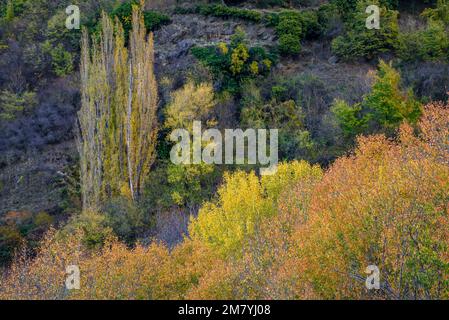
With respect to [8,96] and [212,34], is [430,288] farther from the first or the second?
[8,96]

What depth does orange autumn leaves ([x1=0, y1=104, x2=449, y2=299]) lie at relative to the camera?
12.3 meters

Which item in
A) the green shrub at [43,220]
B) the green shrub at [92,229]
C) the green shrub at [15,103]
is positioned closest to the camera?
the green shrub at [92,229]

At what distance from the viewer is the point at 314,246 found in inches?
551

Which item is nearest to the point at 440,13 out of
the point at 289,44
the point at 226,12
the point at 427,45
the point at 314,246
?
the point at 427,45

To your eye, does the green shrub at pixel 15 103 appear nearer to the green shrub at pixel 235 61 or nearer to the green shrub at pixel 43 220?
the green shrub at pixel 43 220

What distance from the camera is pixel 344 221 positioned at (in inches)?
548

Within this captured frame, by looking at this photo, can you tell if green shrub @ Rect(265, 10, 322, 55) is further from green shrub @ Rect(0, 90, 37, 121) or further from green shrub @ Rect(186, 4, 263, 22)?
green shrub @ Rect(0, 90, 37, 121)

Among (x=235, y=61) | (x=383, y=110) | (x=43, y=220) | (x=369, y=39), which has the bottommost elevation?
(x=43, y=220)

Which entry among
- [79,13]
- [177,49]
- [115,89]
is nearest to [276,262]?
[115,89]

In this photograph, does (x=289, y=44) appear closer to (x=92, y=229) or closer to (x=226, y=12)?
(x=226, y=12)

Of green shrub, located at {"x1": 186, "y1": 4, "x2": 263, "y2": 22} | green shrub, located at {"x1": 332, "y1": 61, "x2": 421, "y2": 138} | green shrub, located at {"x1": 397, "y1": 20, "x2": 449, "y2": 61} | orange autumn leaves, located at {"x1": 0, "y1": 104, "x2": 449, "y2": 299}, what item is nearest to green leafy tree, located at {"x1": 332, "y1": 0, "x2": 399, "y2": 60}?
green shrub, located at {"x1": 397, "y1": 20, "x2": 449, "y2": 61}

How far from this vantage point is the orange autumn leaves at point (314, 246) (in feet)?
40.5

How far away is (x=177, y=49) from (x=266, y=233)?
17.7 meters

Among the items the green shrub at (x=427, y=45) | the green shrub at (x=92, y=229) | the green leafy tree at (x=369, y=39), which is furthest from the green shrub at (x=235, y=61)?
the green shrub at (x=92, y=229)
